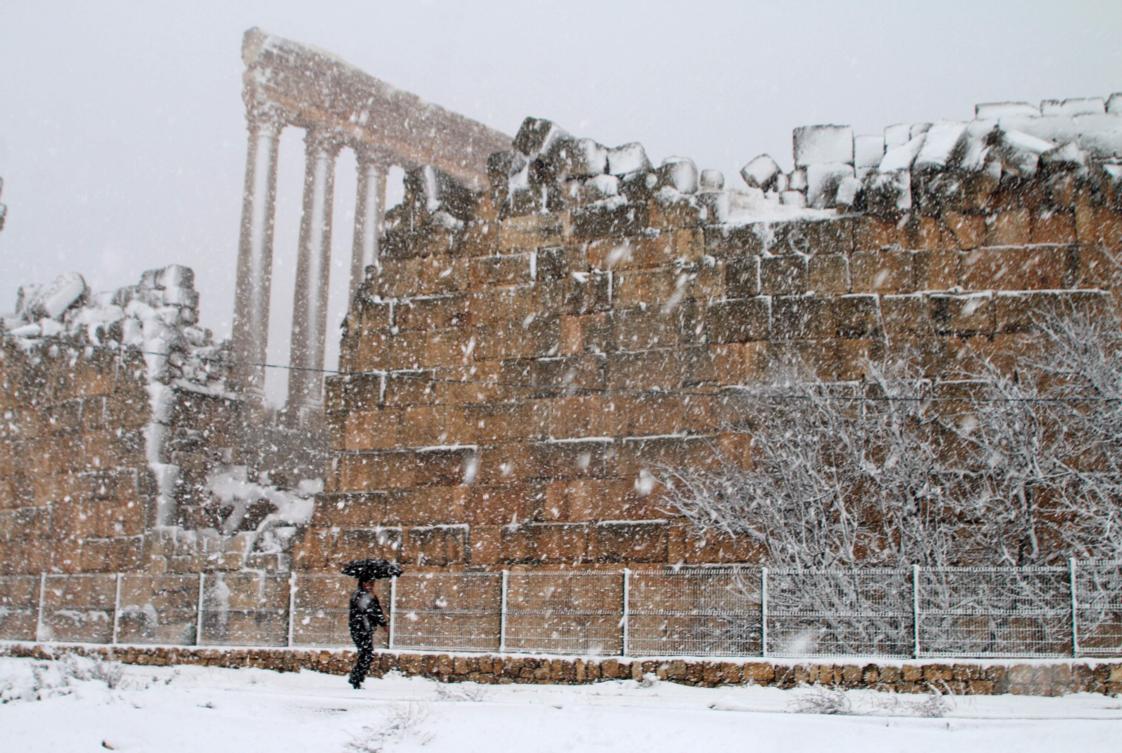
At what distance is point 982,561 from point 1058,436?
1.42 metres

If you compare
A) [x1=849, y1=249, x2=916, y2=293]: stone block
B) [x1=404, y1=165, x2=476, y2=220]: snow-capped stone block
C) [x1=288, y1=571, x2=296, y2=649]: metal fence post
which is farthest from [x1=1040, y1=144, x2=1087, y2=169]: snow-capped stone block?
[x1=288, y1=571, x2=296, y2=649]: metal fence post

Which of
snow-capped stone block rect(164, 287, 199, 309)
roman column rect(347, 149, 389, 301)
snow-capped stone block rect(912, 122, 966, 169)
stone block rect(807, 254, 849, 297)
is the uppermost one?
roman column rect(347, 149, 389, 301)

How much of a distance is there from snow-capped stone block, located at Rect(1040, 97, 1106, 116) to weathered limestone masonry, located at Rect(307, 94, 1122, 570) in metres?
0.06

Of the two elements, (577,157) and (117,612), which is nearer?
(577,157)

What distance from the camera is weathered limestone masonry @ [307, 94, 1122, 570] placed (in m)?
13.6

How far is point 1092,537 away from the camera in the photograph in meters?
12.9

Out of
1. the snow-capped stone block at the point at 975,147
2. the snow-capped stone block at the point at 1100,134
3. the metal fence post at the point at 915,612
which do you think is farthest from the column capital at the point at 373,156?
the metal fence post at the point at 915,612

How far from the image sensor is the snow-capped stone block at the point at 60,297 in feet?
65.8

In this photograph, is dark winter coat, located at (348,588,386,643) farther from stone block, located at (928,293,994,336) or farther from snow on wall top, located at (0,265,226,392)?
snow on wall top, located at (0,265,226,392)

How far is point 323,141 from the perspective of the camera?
33.1 meters

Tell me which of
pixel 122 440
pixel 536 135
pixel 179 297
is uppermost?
pixel 536 135

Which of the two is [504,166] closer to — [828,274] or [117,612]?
[828,274]

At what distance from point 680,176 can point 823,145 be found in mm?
1564

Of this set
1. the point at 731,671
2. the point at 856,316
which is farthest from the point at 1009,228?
the point at 731,671
